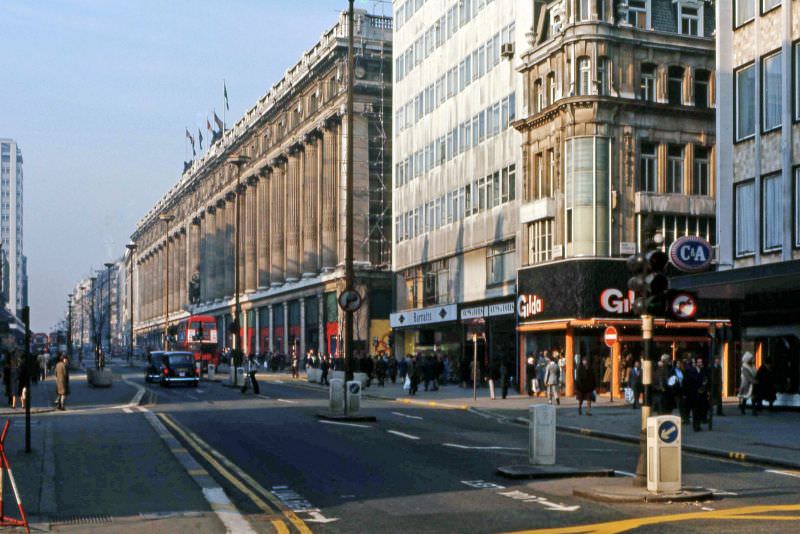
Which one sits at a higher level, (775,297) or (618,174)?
(618,174)

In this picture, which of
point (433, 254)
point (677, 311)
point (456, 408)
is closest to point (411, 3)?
point (433, 254)

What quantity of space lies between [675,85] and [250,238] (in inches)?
2825

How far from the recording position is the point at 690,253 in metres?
38.7

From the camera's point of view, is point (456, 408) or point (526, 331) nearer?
point (456, 408)

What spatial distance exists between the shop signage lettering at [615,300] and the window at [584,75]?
26.6ft

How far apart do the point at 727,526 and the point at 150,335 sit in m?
181

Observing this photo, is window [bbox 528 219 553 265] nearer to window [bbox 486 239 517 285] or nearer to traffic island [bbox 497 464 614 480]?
window [bbox 486 239 517 285]

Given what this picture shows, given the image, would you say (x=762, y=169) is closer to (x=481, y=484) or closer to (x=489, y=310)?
(x=481, y=484)

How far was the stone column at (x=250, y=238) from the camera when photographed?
116000mm

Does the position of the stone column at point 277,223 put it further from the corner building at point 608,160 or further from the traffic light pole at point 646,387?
the traffic light pole at point 646,387

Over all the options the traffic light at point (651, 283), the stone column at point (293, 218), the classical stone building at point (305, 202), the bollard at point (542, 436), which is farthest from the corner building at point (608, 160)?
the stone column at point (293, 218)

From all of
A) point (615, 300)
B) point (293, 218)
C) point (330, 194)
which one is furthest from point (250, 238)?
point (615, 300)

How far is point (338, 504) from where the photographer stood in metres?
15.4

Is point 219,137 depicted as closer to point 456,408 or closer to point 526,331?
point 526,331
